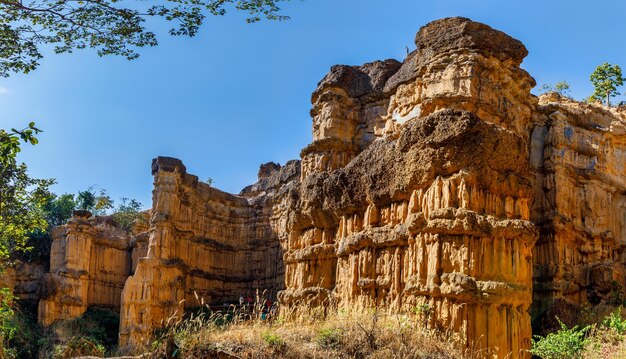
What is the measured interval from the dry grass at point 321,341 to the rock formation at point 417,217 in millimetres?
614

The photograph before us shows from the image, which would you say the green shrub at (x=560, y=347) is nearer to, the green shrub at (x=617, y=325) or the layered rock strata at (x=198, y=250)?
the green shrub at (x=617, y=325)

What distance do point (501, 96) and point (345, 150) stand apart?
274 inches

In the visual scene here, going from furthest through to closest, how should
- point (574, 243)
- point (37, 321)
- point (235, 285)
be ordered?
point (235, 285) → point (37, 321) → point (574, 243)

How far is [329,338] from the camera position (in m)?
14.0

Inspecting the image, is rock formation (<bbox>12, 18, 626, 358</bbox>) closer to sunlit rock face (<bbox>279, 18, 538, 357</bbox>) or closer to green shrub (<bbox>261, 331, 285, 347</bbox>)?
sunlit rock face (<bbox>279, 18, 538, 357</bbox>)

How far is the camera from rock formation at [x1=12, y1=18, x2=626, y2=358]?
14422 millimetres

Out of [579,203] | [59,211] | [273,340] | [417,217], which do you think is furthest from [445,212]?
[59,211]

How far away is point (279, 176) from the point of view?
39.4m

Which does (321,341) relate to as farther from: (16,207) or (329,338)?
(16,207)

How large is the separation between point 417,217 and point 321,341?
3399 mm

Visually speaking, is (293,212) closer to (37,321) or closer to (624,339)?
(624,339)

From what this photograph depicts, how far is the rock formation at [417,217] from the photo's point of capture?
47.3 ft

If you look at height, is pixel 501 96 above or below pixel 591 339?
above

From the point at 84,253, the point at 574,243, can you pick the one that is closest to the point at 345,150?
the point at 574,243
